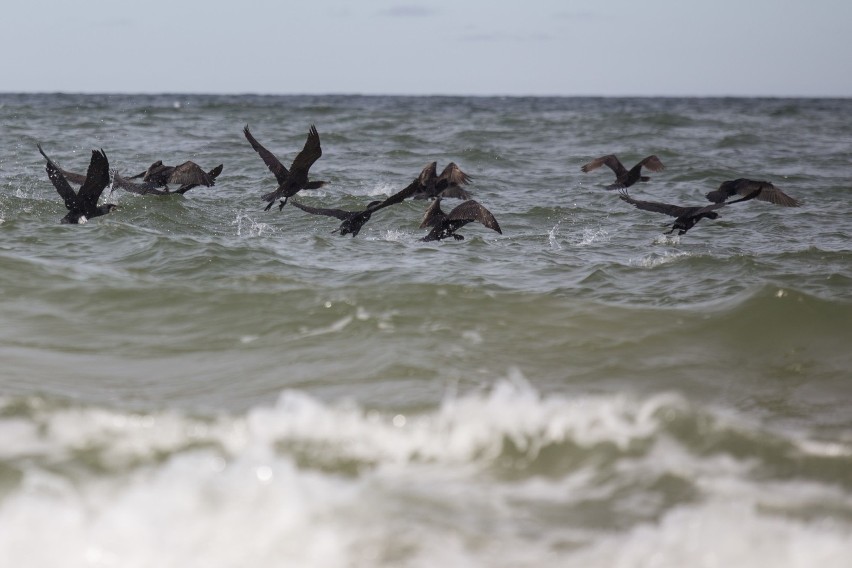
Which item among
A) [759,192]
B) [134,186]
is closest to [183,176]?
[134,186]

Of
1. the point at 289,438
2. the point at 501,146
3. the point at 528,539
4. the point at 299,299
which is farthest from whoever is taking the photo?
the point at 501,146

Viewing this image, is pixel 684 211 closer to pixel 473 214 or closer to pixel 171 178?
pixel 473 214

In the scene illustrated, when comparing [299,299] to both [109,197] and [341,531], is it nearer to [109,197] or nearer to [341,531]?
[341,531]

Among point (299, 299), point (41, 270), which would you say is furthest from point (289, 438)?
point (41, 270)

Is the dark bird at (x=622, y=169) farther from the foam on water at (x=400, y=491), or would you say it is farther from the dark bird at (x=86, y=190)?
the foam on water at (x=400, y=491)

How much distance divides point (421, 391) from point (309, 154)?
419 cm

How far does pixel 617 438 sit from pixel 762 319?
2.55 m

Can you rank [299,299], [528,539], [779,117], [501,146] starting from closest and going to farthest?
[528,539]
[299,299]
[501,146]
[779,117]

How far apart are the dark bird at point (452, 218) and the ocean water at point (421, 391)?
0.78 ft

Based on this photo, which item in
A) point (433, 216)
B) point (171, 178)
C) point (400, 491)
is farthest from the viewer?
point (171, 178)

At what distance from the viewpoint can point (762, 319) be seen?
24.6 feet

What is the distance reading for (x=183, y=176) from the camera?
11.5m

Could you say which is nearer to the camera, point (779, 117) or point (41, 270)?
point (41, 270)

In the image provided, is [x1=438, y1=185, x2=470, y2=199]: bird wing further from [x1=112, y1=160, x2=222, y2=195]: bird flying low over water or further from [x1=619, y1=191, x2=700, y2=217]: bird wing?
[x1=112, y1=160, x2=222, y2=195]: bird flying low over water
